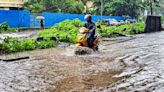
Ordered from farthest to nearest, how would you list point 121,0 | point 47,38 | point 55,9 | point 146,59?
point 121,0 → point 55,9 → point 47,38 → point 146,59

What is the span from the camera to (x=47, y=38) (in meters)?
18.5

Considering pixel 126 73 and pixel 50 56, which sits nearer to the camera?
pixel 126 73

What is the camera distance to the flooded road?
779cm

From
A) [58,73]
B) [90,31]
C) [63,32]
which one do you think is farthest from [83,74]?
[63,32]

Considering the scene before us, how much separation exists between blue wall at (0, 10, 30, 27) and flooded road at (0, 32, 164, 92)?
26.8 metres

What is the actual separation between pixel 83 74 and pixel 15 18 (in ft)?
105

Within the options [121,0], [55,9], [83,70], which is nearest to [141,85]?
[83,70]

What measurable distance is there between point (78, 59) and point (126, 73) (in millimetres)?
3667

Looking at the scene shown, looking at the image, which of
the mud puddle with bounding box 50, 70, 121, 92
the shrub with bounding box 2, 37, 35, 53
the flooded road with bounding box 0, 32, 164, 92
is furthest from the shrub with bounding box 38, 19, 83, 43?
the mud puddle with bounding box 50, 70, 121, 92

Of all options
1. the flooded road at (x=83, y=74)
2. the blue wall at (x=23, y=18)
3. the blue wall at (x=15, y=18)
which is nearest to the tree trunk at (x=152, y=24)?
the blue wall at (x=23, y=18)

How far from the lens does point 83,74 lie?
9.63 m

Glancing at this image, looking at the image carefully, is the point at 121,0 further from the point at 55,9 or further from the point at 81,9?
the point at 55,9

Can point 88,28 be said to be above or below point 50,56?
above

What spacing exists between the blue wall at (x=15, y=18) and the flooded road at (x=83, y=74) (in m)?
26.8
